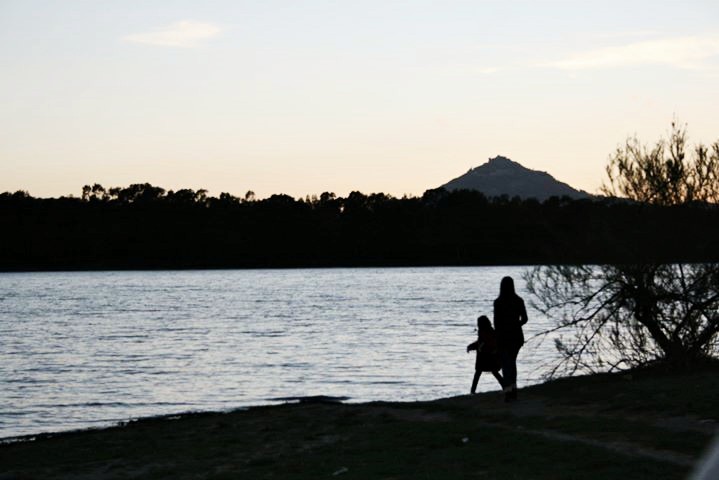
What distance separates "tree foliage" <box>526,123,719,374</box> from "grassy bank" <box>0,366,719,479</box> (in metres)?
0.64

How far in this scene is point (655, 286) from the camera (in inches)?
788

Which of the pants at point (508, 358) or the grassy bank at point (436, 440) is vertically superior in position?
the pants at point (508, 358)

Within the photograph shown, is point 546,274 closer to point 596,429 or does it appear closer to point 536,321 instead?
point 596,429

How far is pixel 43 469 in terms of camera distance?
15500 mm

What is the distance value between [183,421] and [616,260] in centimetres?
946

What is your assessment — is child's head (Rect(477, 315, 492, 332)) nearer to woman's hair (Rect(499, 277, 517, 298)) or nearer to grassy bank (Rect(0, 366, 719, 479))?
grassy bank (Rect(0, 366, 719, 479))

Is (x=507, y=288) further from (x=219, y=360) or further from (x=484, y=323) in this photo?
(x=219, y=360)

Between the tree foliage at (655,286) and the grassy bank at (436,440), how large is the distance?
2.09 ft

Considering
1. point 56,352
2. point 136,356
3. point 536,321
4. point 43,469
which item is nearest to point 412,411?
point 43,469

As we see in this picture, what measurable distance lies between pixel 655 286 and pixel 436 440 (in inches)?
310

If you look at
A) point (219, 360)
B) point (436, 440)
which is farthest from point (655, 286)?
point (219, 360)

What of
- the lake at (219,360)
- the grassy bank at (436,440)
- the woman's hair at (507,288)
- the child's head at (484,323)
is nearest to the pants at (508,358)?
the grassy bank at (436,440)

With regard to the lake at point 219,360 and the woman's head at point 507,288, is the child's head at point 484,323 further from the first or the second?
the lake at point 219,360

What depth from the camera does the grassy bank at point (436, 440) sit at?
1172 cm
